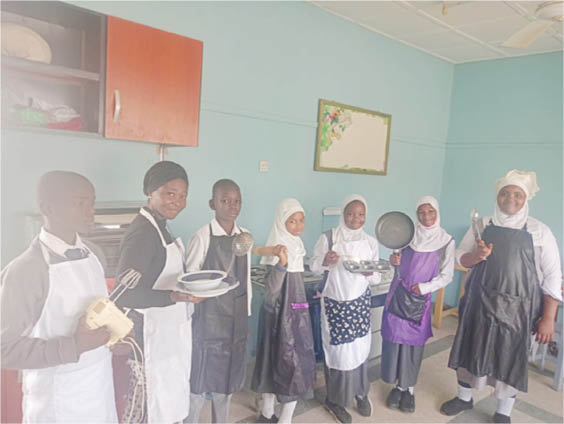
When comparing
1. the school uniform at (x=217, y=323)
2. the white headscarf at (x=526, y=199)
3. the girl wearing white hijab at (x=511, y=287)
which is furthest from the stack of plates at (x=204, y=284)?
the white headscarf at (x=526, y=199)

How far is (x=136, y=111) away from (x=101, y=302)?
89 cm

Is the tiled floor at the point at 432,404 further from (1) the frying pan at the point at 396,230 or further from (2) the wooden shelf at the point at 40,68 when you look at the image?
(2) the wooden shelf at the point at 40,68

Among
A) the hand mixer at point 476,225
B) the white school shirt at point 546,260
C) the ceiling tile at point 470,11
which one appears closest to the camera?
the white school shirt at point 546,260

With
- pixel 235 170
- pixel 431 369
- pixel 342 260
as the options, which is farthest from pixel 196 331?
pixel 431 369

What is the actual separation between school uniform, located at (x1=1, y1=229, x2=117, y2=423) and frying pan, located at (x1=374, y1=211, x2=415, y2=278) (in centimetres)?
161

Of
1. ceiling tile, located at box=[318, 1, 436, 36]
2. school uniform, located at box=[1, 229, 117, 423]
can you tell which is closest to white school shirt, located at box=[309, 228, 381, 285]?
school uniform, located at box=[1, 229, 117, 423]

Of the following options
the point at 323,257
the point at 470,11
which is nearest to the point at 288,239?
the point at 323,257

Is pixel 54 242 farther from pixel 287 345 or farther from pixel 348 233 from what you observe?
pixel 348 233

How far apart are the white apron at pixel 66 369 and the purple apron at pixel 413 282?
1.60 m

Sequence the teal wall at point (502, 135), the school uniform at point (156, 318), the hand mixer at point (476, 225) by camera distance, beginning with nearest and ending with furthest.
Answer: the school uniform at point (156, 318), the hand mixer at point (476, 225), the teal wall at point (502, 135)

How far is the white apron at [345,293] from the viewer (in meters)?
2.06

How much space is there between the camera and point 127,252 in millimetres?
1299

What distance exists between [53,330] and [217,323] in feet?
2.24

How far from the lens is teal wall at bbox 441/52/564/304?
11.5 feet
